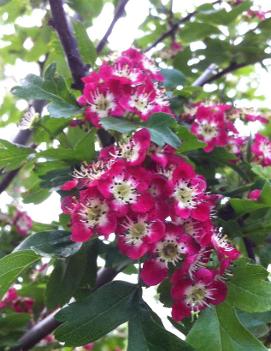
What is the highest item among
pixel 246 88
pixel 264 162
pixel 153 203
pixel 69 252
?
pixel 153 203

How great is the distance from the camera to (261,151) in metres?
1.37

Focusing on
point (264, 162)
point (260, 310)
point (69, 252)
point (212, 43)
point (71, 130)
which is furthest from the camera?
point (212, 43)

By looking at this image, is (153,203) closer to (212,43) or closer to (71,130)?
(71,130)

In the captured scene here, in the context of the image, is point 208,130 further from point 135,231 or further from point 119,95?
point 135,231

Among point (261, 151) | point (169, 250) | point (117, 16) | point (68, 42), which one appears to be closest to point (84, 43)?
point (68, 42)

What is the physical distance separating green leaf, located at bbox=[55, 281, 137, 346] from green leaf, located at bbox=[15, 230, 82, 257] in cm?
10

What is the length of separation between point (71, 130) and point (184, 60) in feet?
1.47

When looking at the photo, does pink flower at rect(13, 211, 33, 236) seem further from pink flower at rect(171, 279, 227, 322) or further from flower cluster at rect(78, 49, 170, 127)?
pink flower at rect(171, 279, 227, 322)

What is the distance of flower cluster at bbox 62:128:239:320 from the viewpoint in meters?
0.93

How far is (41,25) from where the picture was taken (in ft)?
5.91

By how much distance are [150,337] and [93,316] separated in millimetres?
107

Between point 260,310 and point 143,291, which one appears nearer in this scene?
point 260,310

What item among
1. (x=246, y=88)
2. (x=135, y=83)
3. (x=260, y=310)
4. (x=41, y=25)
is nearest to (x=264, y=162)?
(x=135, y=83)

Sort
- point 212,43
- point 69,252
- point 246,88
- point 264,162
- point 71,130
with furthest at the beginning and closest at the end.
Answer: point 246,88 → point 212,43 → point 71,130 → point 264,162 → point 69,252
